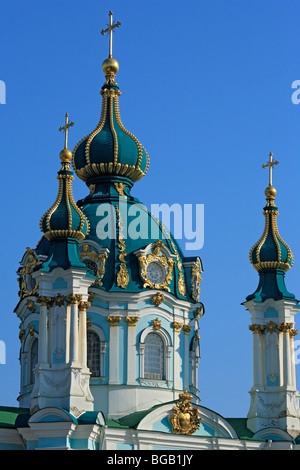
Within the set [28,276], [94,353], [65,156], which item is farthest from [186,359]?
[65,156]

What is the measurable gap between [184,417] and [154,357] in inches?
124

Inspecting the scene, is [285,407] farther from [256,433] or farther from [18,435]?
[18,435]

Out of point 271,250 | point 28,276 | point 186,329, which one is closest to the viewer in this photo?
point 28,276

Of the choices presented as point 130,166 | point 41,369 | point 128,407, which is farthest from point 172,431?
point 130,166

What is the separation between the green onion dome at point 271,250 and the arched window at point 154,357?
446 centimetres

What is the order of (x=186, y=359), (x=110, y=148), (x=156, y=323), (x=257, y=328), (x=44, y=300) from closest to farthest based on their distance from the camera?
1. (x=44, y=300)
2. (x=156, y=323)
3. (x=257, y=328)
4. (x=186, y=359)
5. (x=110, y=148)

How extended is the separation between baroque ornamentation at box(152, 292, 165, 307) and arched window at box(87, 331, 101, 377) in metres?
2.30

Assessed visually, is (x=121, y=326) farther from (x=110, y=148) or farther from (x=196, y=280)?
(x=110, y=148)

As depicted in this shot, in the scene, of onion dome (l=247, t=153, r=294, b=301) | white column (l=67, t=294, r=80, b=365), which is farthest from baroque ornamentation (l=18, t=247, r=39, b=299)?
onion dome (l=247, t=153, r=294, b=301)

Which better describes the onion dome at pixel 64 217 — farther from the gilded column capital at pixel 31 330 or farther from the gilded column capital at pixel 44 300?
the gilded column capital at pixel 31 330

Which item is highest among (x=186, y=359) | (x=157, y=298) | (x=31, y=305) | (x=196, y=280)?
(x=196, y=280)

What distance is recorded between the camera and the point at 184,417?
44.8 m

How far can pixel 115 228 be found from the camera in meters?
47.9


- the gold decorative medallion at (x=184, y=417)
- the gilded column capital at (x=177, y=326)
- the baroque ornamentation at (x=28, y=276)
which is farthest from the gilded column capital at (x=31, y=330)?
the gold decorative medallion at (x=184, y=417)
